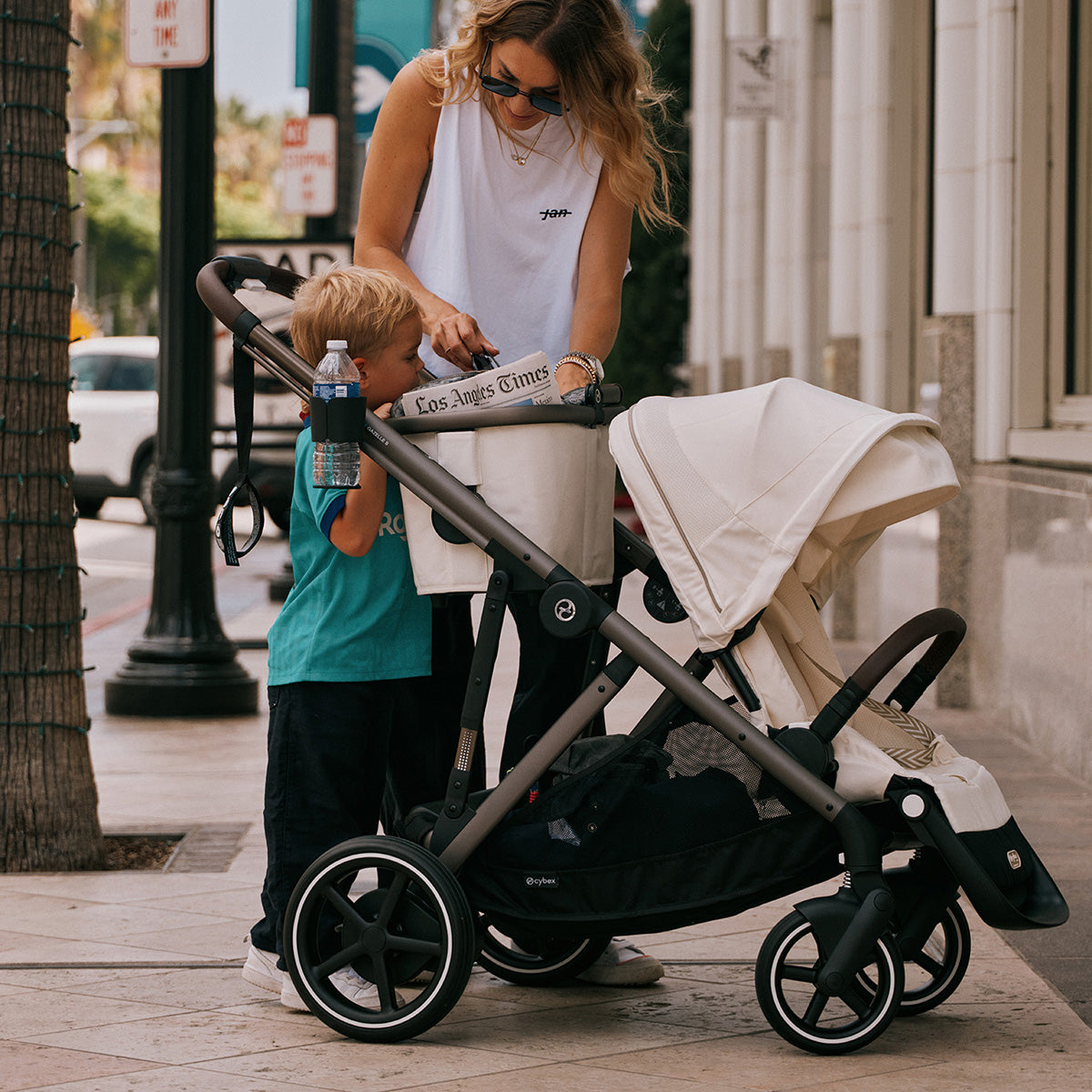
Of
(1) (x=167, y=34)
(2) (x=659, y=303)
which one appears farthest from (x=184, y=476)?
(2) (x=659, y=303)

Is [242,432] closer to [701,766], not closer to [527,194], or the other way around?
[527,194]

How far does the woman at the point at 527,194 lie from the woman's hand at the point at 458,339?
11cm

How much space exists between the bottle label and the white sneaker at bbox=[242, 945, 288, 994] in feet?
4.01

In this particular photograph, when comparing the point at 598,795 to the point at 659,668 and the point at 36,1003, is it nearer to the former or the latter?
the point at 659,668

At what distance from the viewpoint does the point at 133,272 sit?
8375 centimetres

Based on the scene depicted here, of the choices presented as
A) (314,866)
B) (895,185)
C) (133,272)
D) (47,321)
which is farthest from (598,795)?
(133,272)

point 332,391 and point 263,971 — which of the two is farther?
point 263,971

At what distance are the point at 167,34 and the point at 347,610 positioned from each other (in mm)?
4696

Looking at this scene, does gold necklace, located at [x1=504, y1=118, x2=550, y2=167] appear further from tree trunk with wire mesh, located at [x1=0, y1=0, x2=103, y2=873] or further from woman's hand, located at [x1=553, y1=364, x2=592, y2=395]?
tree trunk with wire mesh, located at [x1=0, y1=0, x2=103, y2=873]

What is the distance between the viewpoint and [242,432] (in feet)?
12.6

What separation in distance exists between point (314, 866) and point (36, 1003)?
2.54 ft

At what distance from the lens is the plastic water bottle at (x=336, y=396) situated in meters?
3.43

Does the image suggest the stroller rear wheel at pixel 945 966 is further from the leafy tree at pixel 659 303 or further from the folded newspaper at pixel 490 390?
the leafy tree at pixel 659 303

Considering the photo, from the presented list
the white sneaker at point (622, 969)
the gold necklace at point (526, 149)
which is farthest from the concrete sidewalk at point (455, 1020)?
the gold necklace at point (526, 149)
